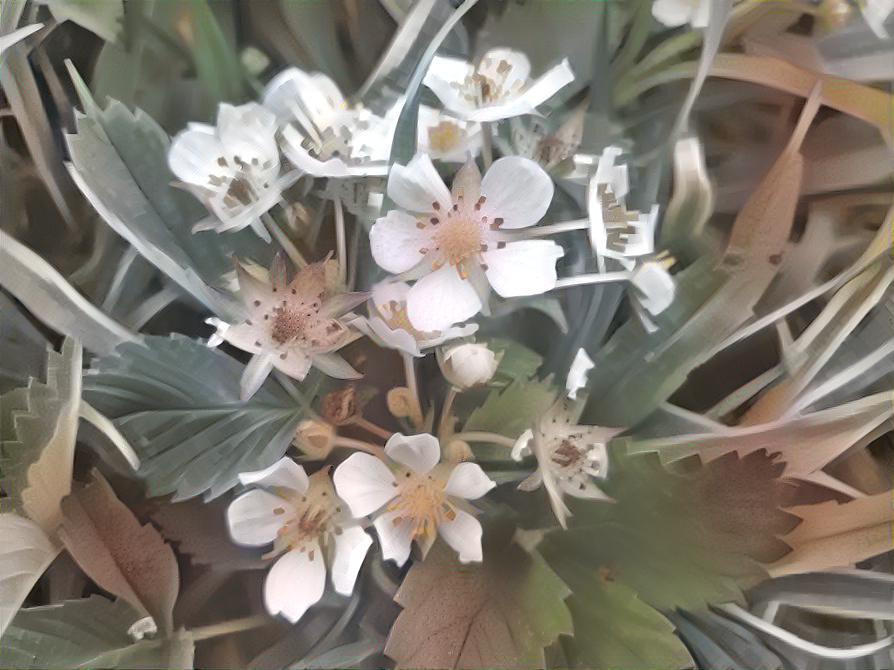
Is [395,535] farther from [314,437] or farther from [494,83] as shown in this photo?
[494,83]

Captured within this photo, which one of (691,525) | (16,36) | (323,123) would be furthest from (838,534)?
(16,36)

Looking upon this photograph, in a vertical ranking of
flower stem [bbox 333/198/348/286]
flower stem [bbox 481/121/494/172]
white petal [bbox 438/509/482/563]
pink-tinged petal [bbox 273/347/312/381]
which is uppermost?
flower stem [bbox 481/121/494/172]

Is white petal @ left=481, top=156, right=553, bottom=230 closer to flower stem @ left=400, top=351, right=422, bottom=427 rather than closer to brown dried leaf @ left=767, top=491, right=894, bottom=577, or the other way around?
flower stem @ left=400, top=351, right=422, bottom=427

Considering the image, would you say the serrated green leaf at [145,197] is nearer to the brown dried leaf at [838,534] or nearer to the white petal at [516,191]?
the white petal at [516,191]

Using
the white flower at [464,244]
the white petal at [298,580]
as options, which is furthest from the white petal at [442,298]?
the white petal at [298,580]

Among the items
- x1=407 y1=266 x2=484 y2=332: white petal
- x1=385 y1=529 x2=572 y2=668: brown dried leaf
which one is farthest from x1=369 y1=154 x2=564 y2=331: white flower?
x1=385 y1=529 x2=572 y2=668: brown dried leaf

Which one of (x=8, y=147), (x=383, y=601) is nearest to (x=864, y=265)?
(x=383, y=601)
